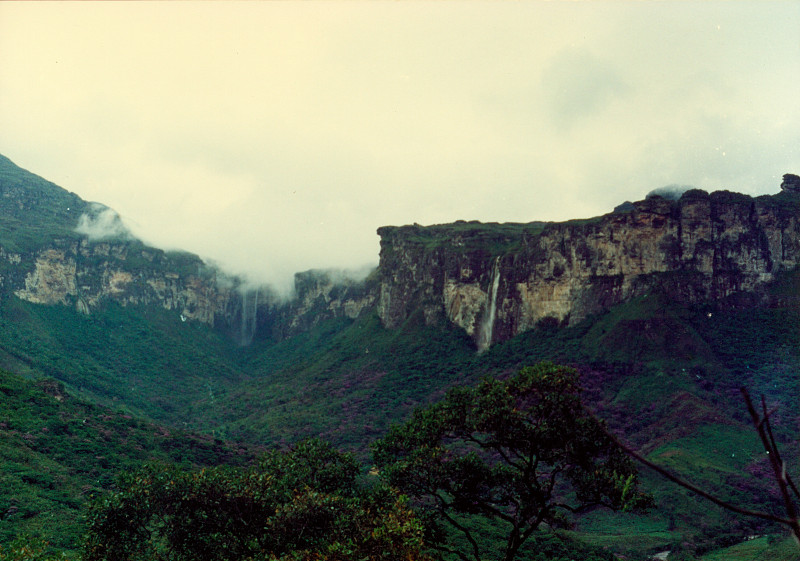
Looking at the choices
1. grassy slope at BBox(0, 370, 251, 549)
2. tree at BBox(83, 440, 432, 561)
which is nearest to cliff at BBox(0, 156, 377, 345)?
grassy slope at BBox(0, 370, 251, 549)

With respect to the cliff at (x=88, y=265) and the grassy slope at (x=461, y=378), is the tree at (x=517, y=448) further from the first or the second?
the cliff at (x=88, y=265)

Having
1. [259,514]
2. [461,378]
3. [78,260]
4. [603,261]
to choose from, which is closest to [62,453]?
[259,514]

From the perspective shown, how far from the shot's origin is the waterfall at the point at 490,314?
121250 millimetres

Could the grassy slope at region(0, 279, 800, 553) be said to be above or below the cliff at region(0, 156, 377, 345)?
below

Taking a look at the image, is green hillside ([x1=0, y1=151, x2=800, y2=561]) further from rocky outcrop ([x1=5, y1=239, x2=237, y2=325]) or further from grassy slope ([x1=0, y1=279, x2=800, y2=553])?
rocky outcrop ([x1=5, y1=239, x2=237, y2=325])

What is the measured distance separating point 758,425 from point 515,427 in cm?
1775

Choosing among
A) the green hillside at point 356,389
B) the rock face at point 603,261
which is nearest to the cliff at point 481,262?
the rock face at point 603,261

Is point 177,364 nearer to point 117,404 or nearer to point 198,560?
point 117,404

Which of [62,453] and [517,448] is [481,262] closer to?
[62,453]

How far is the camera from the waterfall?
12125cm

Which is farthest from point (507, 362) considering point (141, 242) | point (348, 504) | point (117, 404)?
point (141, 242)

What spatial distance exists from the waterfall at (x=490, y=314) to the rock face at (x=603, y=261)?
0.76ft

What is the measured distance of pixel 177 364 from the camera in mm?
150875

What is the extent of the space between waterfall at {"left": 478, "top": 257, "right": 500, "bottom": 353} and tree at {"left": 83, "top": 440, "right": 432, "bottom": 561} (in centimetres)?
9953
